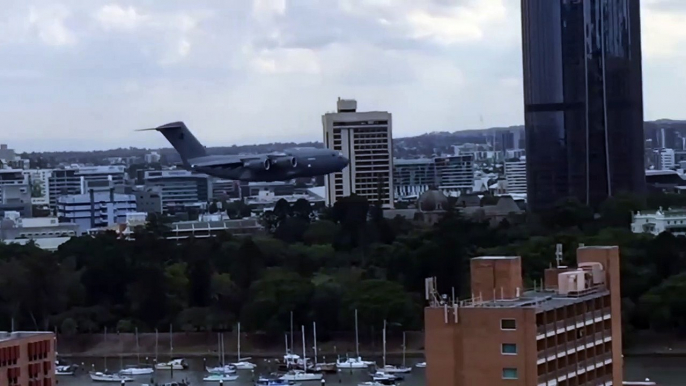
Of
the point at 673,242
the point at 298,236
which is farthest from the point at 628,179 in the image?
the point at 673,242

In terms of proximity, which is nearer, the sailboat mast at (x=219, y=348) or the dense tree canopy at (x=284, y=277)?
the sailboat mast at (x=219, y=348)

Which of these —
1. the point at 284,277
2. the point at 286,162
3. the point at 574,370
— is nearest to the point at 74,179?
the point at 286,162

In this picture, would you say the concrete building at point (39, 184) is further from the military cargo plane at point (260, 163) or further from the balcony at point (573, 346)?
the balcony at point (573, 346)

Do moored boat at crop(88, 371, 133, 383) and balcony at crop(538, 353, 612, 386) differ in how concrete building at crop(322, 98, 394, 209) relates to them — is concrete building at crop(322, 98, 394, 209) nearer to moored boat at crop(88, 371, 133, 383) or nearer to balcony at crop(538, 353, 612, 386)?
moored boat at crop(88, 371, 133, 383)

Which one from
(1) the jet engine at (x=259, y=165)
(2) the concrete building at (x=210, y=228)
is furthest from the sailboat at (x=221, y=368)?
(1) the jet engine at (x=259, y=165)

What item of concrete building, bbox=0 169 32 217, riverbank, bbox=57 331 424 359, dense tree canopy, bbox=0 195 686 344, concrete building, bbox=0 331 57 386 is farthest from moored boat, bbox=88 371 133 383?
concrete building, bbox=0 169 32 217

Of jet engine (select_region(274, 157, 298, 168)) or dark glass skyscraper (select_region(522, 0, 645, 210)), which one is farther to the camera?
dark glass skyscraper (select_region(522, 0, 645, 210))
